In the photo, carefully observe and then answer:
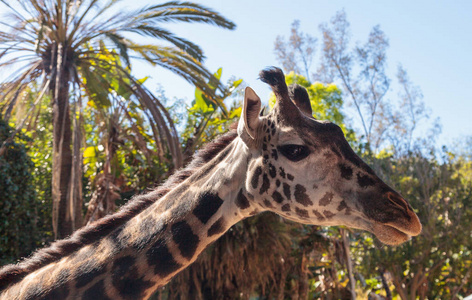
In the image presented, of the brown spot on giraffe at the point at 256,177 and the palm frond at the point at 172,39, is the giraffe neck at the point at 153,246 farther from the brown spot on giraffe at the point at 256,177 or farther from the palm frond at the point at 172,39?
the palm frond at the point at 172,39

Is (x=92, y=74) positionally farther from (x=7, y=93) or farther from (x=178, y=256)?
(x=178, y=256)

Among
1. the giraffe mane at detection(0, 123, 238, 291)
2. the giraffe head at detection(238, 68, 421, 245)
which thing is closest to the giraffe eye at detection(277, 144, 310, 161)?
the giraffe head at detection(238, 68, 421, 245)

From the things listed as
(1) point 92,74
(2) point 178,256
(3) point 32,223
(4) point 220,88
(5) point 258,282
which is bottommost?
(5) point 258,282

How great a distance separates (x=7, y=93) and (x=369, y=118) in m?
20.5

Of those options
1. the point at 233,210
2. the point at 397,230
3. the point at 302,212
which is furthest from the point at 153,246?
the point at 397,230

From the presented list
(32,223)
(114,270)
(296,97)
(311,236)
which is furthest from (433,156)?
(114,270)

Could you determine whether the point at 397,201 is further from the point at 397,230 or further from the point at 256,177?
the point at 256,177

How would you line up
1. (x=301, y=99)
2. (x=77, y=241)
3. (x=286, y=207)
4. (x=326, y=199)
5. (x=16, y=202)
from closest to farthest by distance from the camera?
(x=326, y=199)
(x=286, y=207)
(x=77, y=241)
(x=301, y=99)
(x=16, y=202)

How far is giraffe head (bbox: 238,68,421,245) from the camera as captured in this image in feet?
7.65

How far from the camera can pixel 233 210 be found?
8.59 ft

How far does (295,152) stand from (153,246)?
914 millimetres

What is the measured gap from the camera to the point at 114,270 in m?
2.49

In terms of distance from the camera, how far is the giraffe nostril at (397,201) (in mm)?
2299

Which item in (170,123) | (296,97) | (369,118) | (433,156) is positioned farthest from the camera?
(369,118)
